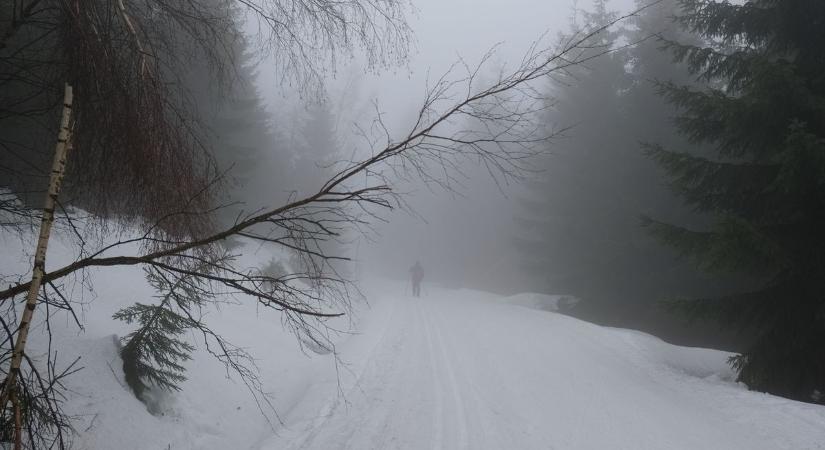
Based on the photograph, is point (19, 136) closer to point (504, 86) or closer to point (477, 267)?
point (504, 86)

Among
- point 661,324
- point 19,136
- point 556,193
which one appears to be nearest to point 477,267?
point 556,193

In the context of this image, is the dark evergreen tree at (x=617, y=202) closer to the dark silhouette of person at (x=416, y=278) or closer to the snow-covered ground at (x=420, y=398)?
the dark silhouette of person at (x=416, y=278)

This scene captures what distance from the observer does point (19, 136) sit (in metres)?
4.86

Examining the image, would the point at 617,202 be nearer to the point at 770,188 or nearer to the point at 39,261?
the point at 770,188

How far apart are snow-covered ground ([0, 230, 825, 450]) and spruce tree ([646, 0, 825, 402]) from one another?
114 centimetres

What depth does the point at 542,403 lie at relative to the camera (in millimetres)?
5801

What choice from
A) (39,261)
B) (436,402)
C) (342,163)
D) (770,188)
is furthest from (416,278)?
(39,261)

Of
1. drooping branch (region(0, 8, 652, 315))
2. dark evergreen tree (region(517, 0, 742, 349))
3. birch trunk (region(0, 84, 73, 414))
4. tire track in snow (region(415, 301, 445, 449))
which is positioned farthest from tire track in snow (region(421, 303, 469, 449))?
dark evergreen tree (region(517, 0, 742, 349))

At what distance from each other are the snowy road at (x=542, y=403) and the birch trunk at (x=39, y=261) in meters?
3.58

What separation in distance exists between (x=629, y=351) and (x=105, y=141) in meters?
9.37

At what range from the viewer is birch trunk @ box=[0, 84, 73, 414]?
1257 millimetres

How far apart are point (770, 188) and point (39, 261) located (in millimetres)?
8246

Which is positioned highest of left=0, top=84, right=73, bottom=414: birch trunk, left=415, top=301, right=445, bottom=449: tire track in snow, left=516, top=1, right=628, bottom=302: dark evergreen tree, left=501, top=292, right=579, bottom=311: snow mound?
left=516, top=1, right=628, bottom=302: dark evergreen tree

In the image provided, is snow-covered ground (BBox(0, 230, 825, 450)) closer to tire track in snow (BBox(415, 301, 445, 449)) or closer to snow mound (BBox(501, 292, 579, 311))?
tire track in snow (BBox(415, 301, 445, 449))
